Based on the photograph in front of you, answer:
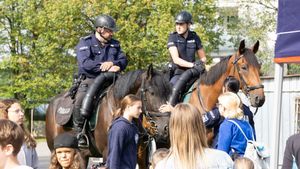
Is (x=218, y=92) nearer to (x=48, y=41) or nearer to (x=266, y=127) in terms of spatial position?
(x=266, y=127)

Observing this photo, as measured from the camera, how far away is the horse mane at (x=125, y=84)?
1101 cm

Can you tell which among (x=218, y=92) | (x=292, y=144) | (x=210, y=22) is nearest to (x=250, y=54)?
(x=218, y=92)

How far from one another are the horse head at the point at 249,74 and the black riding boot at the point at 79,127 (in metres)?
2.74

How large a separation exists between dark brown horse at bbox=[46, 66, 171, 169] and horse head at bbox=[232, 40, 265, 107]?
1199mm

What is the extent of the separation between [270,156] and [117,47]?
432 centimetres

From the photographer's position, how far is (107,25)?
11.5 meters

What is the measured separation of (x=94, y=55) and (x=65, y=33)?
2419 centimetres

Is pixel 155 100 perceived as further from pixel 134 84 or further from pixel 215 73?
pixel 215 73

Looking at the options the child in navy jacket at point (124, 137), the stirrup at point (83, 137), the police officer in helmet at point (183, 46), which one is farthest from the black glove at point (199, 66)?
the child in navy jacket at point (124, 137)

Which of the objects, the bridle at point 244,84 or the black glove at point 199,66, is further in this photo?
the black glove at point 199,66

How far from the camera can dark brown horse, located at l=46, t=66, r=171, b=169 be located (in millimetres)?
10688

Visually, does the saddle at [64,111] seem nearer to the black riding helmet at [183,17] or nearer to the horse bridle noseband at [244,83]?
the black riding helmet at [183,17]

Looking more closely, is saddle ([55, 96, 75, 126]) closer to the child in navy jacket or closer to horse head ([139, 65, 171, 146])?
horse head ([139, 65, 171, 146])

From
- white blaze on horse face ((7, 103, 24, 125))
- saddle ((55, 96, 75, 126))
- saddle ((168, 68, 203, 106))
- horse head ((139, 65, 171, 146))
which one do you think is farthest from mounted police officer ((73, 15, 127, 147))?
white blaze on horse face ((7, 103, 24, 125))
